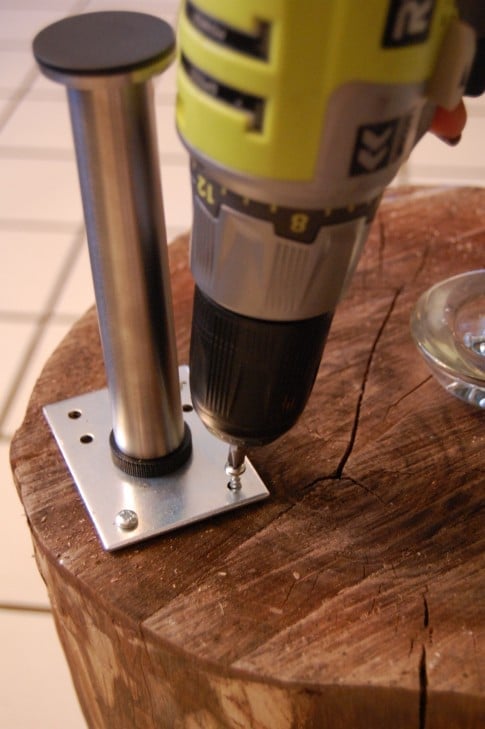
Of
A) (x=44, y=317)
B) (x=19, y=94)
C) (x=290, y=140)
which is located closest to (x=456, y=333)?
(x=290, y=140)

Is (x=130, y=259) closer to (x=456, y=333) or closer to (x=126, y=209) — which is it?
(x=126, y=209)

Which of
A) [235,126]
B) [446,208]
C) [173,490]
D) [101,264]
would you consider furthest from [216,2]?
[446,208]

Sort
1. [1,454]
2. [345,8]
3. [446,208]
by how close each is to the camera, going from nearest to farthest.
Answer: [345,8], [446,208], [1,454]

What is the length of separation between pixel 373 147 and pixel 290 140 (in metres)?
0.04

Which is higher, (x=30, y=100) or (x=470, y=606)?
(x=470, y=606)

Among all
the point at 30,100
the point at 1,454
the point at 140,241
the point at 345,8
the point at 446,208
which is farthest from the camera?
the point at 30,100

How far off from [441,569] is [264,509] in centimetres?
11

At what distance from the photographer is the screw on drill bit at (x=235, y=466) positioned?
50 cm

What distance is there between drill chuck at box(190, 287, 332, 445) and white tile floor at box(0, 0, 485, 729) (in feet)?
1.64

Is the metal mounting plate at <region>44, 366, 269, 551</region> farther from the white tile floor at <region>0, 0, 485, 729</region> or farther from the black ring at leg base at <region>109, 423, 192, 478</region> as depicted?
the white tile floor at <region>0, 0, 485, 729</region>

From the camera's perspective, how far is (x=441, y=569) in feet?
1.56

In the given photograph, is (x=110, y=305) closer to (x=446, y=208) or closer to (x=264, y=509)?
(x=264, y=509)

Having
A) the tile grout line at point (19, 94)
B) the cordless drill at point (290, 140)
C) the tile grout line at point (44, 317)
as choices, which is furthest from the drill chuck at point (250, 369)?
the tile grout line at point (19, 94)

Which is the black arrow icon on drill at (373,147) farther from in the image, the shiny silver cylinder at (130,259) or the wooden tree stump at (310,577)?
the wooden tree stump at (310,577)
